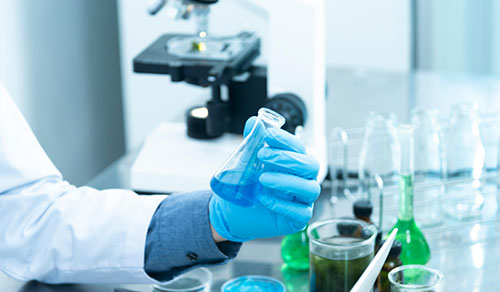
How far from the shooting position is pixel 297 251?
4.43 ft

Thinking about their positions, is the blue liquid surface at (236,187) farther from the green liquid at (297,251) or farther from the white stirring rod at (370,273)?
the green liquid at (297,251)

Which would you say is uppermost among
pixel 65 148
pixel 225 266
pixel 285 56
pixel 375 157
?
pixel 285 56

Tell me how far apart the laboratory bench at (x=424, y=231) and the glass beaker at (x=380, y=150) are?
0.23ft

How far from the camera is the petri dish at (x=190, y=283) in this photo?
1286 mm

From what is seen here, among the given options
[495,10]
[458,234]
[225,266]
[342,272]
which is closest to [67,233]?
[225,266]

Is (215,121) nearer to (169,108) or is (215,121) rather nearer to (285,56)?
(285,56)

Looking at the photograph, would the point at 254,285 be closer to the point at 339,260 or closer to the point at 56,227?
the point at 339,260

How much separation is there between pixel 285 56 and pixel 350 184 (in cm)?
34

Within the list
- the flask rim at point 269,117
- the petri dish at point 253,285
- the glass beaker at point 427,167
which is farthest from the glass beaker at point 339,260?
the glass beaker at point 427,167

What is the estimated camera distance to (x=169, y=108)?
339 centimetres

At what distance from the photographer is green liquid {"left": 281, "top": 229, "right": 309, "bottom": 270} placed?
1344 mm

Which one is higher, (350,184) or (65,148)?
(350,184)

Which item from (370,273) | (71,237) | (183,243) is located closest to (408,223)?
(370,273)

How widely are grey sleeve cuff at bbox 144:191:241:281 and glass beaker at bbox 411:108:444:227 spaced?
46 centimetres
